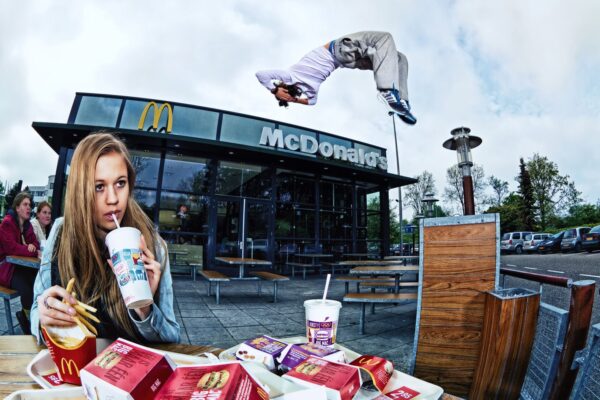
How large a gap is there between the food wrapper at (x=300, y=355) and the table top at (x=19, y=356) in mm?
428

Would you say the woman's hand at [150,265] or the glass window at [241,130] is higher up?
the glass window at [241,130]

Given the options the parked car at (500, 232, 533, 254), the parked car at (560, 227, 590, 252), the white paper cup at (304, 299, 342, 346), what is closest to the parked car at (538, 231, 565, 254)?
the parked car at (560, 227, 590, 252)

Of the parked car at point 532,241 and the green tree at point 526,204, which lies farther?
the green tree at point 526,204

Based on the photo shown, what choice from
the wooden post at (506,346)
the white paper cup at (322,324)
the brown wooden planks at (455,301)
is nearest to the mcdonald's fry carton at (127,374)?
the white paper cup at (322,324)

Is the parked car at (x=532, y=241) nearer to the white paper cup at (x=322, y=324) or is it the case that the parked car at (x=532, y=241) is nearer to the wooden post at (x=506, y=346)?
the wooden post at (x=506, y=346)

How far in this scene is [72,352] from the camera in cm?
89

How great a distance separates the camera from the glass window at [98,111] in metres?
10.2

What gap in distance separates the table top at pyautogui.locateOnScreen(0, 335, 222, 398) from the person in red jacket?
2835mm

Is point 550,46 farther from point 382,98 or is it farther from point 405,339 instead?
point 405,339

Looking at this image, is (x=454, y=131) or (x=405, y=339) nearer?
(x=405, y=339)

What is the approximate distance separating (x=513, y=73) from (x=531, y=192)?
43.6 m

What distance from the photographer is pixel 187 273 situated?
10.2 m

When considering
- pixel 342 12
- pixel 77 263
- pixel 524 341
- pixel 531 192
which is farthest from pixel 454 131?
pixel 531 192

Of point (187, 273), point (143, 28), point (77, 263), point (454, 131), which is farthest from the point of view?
point (187, 273)
